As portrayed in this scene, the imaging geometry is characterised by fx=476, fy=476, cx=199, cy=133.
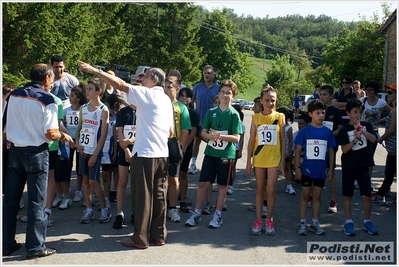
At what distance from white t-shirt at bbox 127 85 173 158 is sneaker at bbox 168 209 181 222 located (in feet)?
4.73

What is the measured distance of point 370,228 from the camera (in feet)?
21.0

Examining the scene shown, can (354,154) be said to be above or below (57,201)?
above

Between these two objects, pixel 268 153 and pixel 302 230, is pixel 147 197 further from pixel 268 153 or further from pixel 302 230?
pixel 302 230

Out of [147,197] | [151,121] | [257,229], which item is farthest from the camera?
[257,229]

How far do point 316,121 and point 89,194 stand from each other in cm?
339

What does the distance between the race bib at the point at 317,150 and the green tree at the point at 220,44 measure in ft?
185

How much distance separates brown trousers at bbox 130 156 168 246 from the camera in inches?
224

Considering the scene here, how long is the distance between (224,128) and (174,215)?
4.83 feet

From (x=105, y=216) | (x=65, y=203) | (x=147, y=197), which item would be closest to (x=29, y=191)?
(x=147, y=197)

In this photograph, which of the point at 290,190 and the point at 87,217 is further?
the point at 290,190

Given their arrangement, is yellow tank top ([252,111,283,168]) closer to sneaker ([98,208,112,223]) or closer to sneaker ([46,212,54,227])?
sneaker ([98,208,112,223])

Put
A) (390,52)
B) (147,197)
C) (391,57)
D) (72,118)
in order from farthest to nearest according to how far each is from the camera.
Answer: (390,52) < (391,57) < (72,118) < (147,197)

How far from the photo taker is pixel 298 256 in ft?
18.1

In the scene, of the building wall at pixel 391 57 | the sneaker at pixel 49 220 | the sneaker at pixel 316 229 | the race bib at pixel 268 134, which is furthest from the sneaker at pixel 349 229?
the building wall at pixel 391 57
